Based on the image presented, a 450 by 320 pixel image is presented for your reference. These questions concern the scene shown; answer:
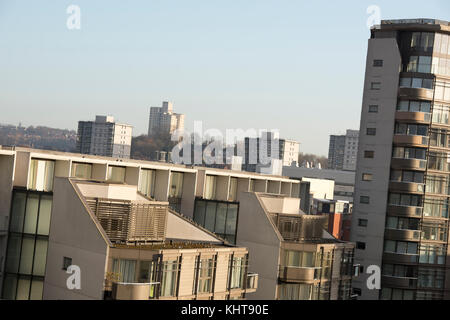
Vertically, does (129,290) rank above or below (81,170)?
below

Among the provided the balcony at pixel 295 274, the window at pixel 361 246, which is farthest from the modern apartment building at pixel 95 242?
the window at pixel 361 246

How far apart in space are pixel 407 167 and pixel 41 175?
1677 inches

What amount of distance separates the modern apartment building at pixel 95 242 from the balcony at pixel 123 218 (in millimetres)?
51

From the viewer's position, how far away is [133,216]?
126ft

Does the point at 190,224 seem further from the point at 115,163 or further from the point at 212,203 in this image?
the point at 212,203

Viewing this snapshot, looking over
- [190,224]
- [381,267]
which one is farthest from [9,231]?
[381,267]

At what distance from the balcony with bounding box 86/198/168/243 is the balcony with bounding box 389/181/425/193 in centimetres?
4154

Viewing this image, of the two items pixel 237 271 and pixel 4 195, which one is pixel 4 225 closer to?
pixel 4 195

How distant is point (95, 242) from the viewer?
119ft

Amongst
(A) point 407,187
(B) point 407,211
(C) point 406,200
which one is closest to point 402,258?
(B) point 407,211

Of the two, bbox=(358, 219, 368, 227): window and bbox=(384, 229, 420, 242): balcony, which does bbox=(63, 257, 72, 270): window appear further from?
bbox=(384, 229, 420, 242): balcony

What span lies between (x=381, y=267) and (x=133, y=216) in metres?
43.1

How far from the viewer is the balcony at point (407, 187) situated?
75250 mm

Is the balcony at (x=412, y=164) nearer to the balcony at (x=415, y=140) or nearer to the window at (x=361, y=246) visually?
the balcony at (x=415, y=140)
